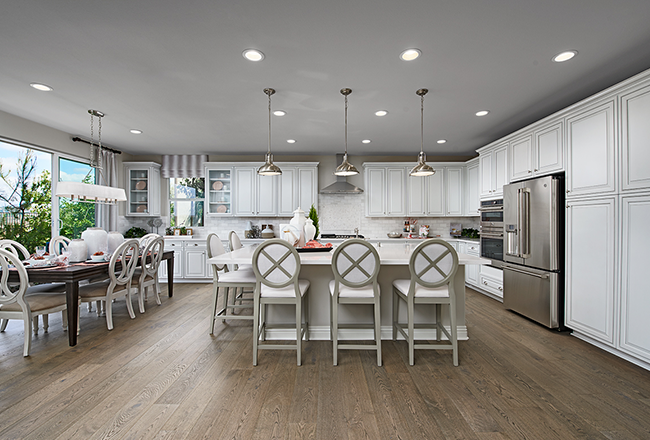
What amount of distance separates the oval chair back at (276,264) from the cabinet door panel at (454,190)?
4.57 metres

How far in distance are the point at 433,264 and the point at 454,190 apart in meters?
4.15

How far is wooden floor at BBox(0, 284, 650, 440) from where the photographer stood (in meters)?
1.77

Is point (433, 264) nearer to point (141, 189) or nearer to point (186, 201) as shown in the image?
point (186, 201)

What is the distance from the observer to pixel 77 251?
3.52 metres

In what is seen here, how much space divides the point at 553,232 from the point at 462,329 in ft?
4.81

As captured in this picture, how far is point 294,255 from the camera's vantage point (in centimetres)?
253

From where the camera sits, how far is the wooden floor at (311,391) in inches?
69.8

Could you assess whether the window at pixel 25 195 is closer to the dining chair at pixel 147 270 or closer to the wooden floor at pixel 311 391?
the dining chair at pixel 147 270

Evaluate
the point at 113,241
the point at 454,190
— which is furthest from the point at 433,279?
the point at 454,190

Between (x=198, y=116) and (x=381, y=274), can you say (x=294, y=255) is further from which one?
(x=198, y=116)

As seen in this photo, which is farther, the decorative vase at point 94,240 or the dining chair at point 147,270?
the dining chair at point 147,270

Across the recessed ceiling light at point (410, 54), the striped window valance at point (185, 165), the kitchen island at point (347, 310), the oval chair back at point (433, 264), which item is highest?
the recessed ceiling light at point (410, 54)

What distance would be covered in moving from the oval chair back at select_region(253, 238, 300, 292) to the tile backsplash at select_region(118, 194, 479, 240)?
3.82 meters

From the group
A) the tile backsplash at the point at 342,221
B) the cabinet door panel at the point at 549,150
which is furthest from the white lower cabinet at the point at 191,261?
the cabinet door panel at the point at 549,150
